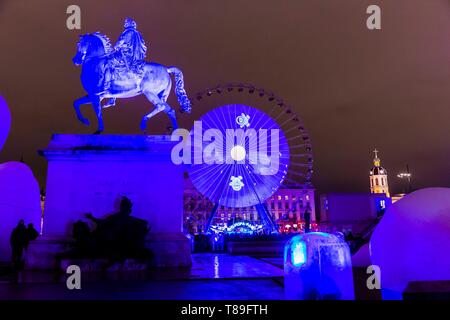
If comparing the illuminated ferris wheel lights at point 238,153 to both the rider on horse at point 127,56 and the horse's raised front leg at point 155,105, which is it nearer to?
the horse's raised front leg at point 155,105

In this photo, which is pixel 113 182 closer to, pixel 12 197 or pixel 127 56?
pixel 127 56

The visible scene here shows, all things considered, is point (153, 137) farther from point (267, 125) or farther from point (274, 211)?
point (274, 211)

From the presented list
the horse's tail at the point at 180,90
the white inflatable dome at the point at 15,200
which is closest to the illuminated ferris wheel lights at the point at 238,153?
the white inflatable dome at the point at 15,200

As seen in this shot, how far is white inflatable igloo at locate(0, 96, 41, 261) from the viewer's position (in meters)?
14.1

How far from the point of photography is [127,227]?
9.82 m

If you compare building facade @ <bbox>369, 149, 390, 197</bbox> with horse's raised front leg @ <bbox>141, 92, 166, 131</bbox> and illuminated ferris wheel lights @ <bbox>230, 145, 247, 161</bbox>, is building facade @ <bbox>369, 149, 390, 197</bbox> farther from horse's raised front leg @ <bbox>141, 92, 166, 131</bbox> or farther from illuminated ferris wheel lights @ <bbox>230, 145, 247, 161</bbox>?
horse's raised front leg @ <bbox>141, 92, 166, 131</bbox>

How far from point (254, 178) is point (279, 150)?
8.79 ft

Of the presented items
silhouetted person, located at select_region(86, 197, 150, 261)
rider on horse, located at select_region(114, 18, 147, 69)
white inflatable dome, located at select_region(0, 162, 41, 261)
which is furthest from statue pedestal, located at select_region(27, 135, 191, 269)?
white inflatable dome, located at select_region(0, 162, 41, 261)

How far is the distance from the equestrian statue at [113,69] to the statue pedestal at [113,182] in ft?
3.06

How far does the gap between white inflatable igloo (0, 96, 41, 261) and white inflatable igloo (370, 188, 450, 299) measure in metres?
12.5

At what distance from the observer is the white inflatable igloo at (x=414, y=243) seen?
6.17 m

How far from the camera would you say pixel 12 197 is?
48.2 ft

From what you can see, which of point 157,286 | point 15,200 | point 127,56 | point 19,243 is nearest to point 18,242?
point 19,243

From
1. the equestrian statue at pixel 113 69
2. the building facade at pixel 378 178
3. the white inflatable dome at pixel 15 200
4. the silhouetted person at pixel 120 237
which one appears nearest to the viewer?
the silhouetted person at pixel 120 237
